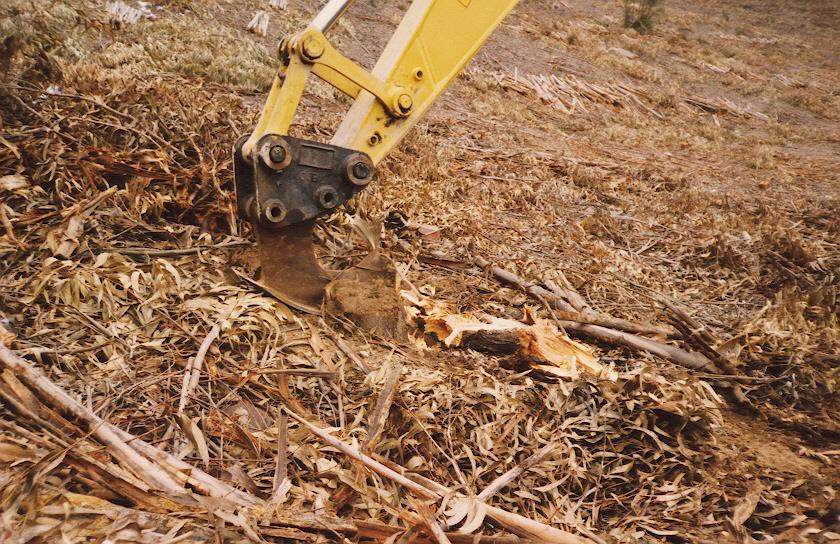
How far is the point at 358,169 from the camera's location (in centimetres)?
267

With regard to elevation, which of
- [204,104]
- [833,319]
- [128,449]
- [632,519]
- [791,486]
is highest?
[833,319]

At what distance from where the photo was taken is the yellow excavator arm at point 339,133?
8.18 ft

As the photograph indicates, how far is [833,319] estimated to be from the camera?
3486 mm

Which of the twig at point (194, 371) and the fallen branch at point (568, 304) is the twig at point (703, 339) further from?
the twig at point (194, 371)

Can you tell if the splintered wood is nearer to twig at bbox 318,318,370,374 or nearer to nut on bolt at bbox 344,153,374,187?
twig at bbox 318,318,370,374

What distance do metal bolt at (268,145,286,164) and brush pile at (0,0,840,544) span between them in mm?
676

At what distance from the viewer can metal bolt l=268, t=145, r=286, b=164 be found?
2.41 meters

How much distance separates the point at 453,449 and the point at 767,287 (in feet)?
11.9

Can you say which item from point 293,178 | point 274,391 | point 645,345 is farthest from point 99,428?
point 645,345

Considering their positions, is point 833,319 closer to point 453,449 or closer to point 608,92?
point 453,449

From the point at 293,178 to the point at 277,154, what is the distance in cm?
17

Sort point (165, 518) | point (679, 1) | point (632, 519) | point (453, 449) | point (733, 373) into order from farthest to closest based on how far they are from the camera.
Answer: point (679, 1) < point (733, 373) < point (453, 449) < point (632, 519) < point (165, 518)

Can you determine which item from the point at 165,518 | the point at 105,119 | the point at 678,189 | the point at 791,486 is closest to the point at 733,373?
the point at 791,486

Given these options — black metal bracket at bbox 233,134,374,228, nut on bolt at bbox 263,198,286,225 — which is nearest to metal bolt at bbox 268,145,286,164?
black metal bracket at bbox 233,134,374,228
